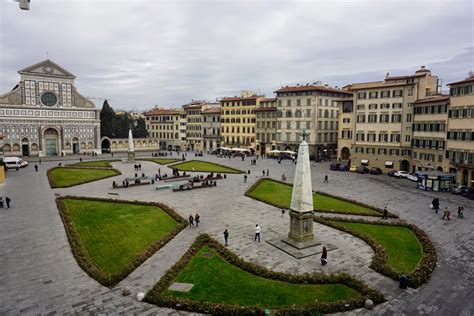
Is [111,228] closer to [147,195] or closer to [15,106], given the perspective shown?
[147,195]

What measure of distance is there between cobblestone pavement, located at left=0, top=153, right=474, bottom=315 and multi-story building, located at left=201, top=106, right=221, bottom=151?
196ft

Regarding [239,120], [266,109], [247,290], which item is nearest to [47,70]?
[239,120]

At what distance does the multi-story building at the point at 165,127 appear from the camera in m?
112

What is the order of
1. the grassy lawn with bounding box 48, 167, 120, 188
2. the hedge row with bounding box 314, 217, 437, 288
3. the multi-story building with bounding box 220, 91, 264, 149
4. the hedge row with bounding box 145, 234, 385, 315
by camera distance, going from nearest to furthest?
the hedge row with bounding box 145, 234, 385, 315
the hedge row with bounding box 314, 217, 437, 288
the grassy lawn with bounding box 48, 167, 120, 188
the multi-story building with bounding box 220, 91, 264, 149

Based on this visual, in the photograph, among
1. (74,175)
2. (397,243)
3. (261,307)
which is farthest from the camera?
(74,175)

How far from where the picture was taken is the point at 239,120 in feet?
304

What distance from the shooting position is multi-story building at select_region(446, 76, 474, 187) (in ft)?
137

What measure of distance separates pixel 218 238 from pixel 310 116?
56650 mm

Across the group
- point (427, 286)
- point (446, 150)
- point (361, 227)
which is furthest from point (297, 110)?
point (427, 286)

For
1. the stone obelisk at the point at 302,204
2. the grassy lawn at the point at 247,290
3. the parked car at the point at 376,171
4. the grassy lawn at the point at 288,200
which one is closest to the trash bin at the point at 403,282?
the grassy lawn at the point at 247,290

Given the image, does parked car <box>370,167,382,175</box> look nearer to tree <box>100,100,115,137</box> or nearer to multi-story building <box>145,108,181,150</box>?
multi-story building <box>145,108,181,150</box>

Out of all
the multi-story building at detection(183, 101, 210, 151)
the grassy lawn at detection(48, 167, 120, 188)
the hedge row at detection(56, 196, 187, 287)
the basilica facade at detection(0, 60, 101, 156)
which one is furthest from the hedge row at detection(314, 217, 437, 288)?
the multi-story building at detection(183, 101, 210, 151)

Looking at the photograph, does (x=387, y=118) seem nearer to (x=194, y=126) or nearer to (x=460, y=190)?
(x=460, y=190)

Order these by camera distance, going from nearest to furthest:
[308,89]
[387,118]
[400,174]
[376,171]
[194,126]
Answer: [400,174] → [376,171] → [387,118] → [308,89] → [194,126]
